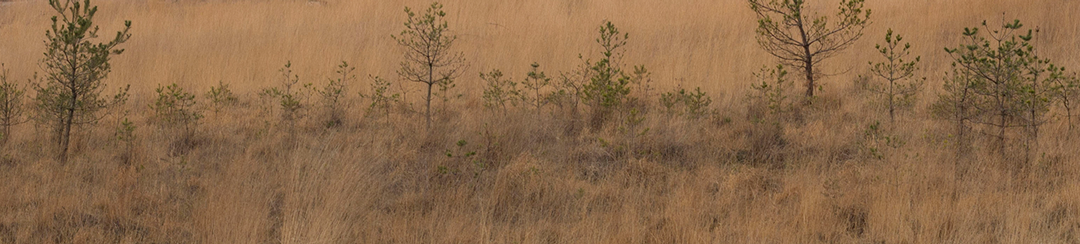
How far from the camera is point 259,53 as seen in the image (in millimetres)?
8555

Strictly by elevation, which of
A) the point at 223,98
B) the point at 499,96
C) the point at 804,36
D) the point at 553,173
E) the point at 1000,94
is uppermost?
the point at 804,36

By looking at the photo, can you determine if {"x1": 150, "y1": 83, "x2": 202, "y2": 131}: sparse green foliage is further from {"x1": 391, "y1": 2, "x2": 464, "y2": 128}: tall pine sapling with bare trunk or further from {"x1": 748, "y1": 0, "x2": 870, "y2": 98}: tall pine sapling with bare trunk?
{"x1": 748, "y1": 0, "x2": 870, "y2": 98}: tall pine sapling with bare trunk

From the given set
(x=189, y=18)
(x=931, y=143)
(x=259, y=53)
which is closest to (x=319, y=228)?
(x=931, y=143)

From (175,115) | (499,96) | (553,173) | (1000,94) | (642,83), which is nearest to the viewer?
(553,173)

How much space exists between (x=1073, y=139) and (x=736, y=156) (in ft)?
6.56

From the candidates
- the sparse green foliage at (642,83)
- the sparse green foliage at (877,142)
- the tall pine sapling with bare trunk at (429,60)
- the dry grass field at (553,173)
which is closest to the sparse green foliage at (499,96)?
the dry grass field at (553,173)

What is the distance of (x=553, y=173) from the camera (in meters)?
4.59

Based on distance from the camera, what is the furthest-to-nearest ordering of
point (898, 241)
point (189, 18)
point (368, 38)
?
1. point (189, 18)
2. point (368, 38)
3. point (898, 241)

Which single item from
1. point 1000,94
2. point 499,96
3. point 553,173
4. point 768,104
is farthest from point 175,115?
point 1000,94

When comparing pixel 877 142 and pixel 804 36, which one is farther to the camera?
pixel 804 36

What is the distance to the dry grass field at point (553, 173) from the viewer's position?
3.70m

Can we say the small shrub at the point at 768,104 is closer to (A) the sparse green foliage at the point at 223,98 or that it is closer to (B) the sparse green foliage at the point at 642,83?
(B) the sparse green foliage at the point at 642,83

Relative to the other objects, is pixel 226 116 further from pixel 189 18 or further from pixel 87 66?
pixel 189 18

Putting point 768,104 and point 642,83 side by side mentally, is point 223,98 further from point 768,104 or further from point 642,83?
point 768,104
